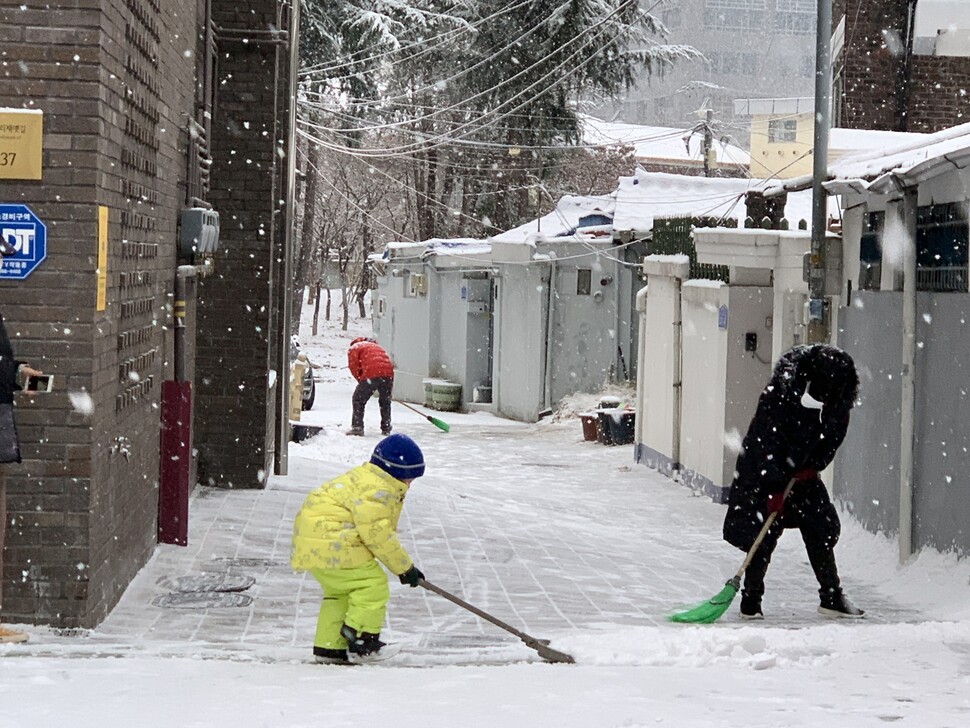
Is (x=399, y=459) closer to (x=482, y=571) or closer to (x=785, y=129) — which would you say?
(x=482, y=571)

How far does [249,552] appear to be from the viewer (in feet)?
32.0

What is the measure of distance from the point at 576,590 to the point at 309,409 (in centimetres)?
1920

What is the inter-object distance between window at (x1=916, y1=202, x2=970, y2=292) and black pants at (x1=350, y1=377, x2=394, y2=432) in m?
12.4

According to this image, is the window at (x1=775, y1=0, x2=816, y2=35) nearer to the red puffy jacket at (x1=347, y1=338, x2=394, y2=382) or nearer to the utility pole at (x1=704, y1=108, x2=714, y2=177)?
the utility pole at (x1=704, y1=108, x2=714, y2=177)

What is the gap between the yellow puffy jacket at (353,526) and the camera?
21.0 ft

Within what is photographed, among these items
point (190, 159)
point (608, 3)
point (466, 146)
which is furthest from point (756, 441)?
point (466, 146)

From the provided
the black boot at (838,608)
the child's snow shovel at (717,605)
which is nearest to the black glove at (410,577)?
the child's snow shovel at (717,605)

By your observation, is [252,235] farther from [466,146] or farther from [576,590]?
[466,146]

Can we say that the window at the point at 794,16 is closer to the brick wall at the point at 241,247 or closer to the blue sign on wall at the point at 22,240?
the brick wall at the point at 241,247

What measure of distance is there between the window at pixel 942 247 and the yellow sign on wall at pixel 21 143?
6.05 m

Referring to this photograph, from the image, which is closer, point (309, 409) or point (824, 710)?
point (824, 710)

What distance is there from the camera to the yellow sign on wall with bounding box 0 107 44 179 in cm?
659

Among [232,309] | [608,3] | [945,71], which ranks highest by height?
[608,3]

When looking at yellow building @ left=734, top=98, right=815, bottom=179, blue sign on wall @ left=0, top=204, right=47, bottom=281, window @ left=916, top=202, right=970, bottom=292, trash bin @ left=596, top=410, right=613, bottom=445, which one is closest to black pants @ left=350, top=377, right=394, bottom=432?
trash bin @ left=596, top=410, right=613, bottom=445
